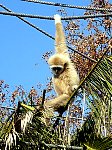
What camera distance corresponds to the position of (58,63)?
7227 millimetres

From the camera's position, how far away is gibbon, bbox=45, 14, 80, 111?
7.15 meters

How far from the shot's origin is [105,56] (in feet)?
16.3

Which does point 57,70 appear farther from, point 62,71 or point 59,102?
point 59,102

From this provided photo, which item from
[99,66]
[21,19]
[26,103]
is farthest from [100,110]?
[21,19]

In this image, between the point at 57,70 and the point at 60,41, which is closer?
the point at 57,70

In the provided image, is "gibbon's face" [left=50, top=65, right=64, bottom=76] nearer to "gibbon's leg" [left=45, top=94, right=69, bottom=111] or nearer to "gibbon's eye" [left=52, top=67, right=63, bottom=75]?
"gibbon's eye" [left=52, top=67, right=63, bottom=75]

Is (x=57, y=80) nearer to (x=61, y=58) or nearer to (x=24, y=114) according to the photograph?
(x=61, y=58)

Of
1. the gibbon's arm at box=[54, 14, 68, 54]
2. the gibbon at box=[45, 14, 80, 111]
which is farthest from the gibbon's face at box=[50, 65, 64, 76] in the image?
the gibbon's arm at box=[54, 14, 68, 54]

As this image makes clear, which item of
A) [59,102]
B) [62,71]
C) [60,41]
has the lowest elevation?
[59,102]

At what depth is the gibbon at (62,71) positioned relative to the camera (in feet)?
23.5

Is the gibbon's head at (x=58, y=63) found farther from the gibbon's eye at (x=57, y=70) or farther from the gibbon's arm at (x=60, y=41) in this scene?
the gibbon's arm at (x=60, y=41)

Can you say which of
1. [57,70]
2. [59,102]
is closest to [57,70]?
[57,70]

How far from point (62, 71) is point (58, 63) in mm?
234

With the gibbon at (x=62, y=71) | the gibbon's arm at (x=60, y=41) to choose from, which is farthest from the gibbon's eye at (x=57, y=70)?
the gibbon's arm at (x=60, y=41)
